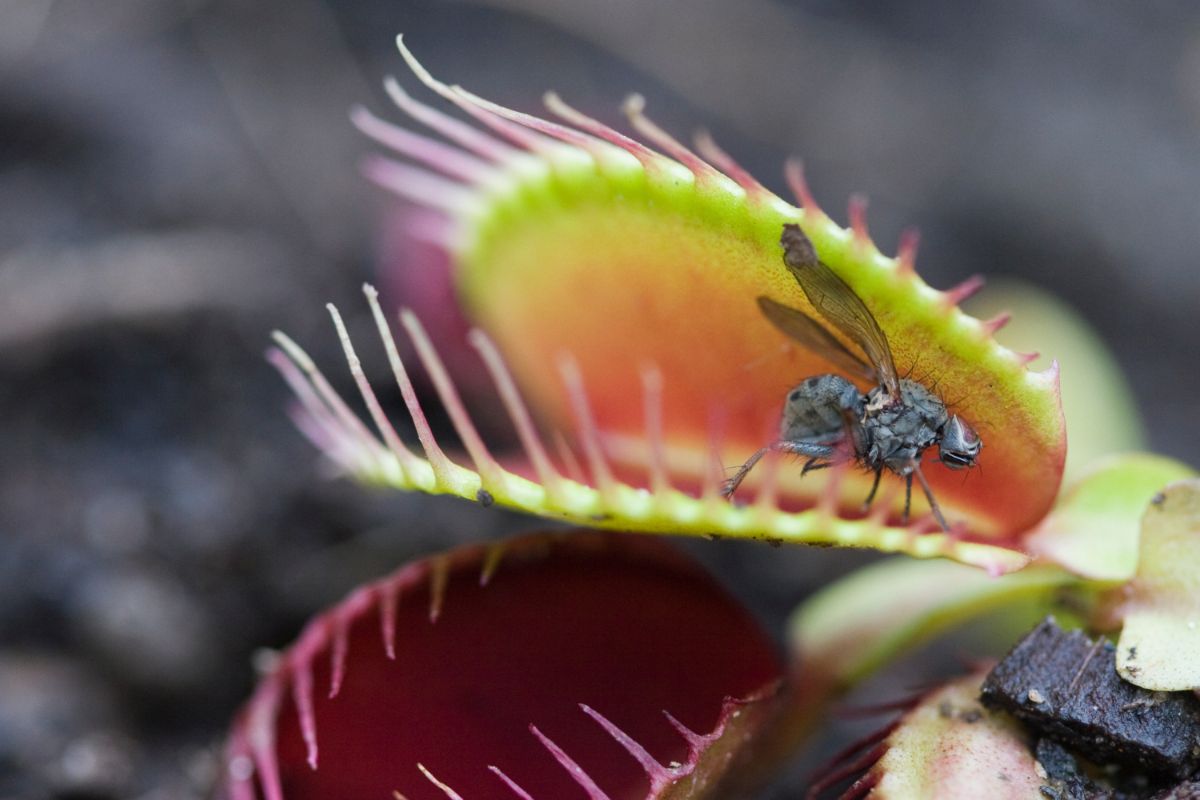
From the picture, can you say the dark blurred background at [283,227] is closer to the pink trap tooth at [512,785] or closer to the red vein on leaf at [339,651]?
the red vein on leaf at [339,651]

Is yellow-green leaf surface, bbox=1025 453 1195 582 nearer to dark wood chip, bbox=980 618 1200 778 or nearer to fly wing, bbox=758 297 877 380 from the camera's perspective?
dark wood chip, bbox=980 618 1200 778

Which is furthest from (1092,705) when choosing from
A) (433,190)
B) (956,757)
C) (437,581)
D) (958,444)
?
(433,190)

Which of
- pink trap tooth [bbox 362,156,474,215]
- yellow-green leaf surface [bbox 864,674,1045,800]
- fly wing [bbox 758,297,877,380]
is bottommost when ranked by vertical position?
yellow-green leaf surface [bbox 864,674,1045,800]

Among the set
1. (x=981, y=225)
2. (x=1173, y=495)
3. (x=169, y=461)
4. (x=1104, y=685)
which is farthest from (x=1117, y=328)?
(x=169, y=461)

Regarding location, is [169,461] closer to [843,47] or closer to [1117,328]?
[843,47]

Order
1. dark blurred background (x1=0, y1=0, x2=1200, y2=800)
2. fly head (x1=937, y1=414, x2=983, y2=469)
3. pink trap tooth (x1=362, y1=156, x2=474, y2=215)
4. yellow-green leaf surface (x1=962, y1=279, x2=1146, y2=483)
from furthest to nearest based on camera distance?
yellow-green leaf surface (x1=962, y1=279, x2=1146, y2=483), dark blurred background (x1=0, y1=0, x2=1200, y2=800), pink trap tooth (x1=362, y1=156, x2=474, y2=215), fly head (x1=937, y1=414, x2=983, y2=469)

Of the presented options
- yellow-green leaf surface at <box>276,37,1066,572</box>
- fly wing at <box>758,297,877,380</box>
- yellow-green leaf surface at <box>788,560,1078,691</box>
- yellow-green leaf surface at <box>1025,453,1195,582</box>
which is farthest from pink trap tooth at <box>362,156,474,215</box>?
yellow-green leaf surface at <box>1025,453,1195,582</box>

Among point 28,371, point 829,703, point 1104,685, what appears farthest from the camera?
point 28,371
